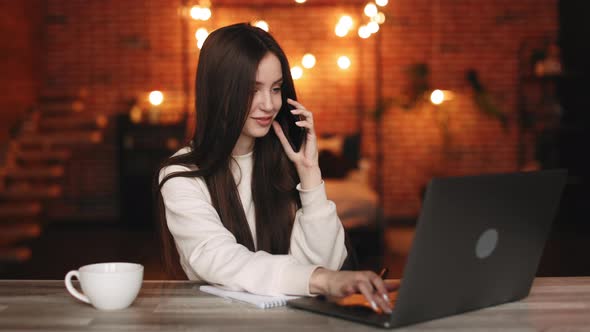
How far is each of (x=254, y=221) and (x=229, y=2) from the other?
19.9 feet

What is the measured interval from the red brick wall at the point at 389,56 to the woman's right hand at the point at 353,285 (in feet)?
20.7

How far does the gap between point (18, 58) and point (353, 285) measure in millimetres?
6777

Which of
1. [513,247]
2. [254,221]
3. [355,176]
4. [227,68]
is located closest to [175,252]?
[254,221]

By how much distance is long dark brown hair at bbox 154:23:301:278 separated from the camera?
5.62 ft

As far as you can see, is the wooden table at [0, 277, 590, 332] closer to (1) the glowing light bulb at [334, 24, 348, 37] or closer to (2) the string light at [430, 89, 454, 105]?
(1) the glowing light bulb at [334, 24, 348, 37]

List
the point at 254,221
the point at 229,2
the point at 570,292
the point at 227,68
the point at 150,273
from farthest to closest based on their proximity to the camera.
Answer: the point at 229,2
the point at 150,273
the point at 254,221
the point at 227,68
the point at 570,292

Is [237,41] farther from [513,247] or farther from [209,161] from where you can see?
[513,247]

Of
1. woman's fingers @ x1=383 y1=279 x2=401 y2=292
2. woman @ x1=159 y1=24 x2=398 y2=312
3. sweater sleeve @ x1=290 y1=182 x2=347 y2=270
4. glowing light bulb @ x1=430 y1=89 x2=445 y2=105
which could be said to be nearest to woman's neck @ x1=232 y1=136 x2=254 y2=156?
woman @ x1=159 y1=24 x2=398 y2=312

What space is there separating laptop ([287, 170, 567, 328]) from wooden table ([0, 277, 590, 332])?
1.2 inches

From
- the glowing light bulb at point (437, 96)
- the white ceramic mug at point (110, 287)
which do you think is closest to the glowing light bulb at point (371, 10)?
the glowing light bulb at point (437, 96)

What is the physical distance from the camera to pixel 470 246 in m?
1.16

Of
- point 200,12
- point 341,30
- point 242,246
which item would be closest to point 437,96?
point 341,30

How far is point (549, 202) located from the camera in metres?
1.26

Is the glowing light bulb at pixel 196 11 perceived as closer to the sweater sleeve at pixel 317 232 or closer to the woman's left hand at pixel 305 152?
the woman's left hand at pixel 305 152
